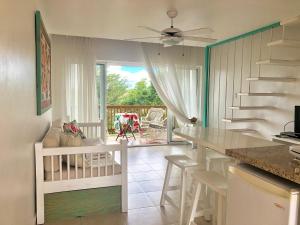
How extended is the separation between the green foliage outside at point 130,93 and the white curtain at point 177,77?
2.12 metres

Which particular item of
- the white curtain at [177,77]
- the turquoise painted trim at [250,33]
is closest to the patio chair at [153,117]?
the white curtain at [177,77]

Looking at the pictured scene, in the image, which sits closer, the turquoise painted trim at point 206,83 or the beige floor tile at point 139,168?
the beige floor tile at point 139,168

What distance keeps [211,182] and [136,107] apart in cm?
635

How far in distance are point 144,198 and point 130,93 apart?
5312mm

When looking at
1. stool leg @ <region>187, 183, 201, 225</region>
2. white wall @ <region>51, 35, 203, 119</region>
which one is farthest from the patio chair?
stool leg @ <region>187, 183, 201, 225</region>

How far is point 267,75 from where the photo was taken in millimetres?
4109

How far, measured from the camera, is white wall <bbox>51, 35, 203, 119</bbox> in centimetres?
505

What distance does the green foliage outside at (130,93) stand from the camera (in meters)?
7.87

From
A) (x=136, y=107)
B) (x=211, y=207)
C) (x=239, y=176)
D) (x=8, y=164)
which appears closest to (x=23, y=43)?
(x=8, y=164)

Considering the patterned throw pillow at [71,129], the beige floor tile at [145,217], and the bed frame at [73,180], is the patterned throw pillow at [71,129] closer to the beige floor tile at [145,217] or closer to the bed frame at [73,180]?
the bed frame at [73,180]

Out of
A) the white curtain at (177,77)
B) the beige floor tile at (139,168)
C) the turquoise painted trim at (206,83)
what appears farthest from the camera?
the white curtain at (177,77)

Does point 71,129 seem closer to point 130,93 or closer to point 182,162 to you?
point 182,162

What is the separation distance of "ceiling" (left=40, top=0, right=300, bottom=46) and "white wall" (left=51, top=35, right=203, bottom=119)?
2.61 ft

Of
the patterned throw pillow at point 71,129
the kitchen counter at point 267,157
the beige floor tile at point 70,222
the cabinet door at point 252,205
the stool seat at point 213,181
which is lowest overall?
the beige floor tile at point 70,222
